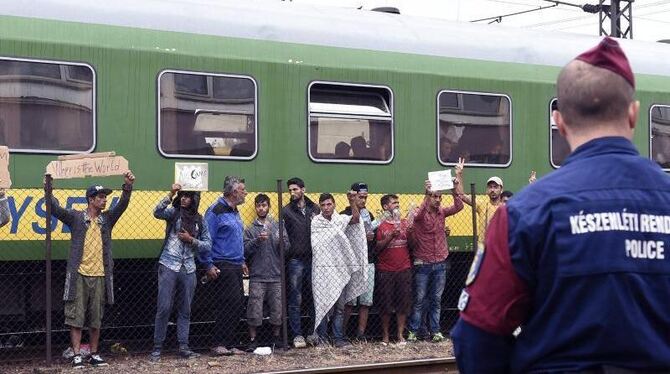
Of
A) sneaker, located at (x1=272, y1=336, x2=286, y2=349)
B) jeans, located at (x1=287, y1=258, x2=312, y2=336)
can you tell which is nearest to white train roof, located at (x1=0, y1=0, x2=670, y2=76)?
jeans, located at (x1=287, y1=258, x2=312, y2=336)

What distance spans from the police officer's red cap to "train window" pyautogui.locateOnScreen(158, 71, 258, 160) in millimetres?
9138

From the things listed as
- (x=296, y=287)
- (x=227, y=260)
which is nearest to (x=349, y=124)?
(x=296, y=287)

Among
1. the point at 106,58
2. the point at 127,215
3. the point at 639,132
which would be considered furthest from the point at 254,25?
the point at 639,132

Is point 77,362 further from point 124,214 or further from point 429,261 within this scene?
point 429,261

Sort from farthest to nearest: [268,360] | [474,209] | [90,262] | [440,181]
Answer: [474,209] → [440,181] → [268,360] → [90,262]

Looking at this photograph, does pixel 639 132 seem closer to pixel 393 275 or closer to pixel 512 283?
pixel 393 275

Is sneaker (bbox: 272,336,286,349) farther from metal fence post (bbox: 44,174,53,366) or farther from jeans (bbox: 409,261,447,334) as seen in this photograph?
metal fence post (bbox: 44,174,53,366)

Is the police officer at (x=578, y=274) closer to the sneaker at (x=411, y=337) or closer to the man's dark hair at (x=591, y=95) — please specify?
the man's dark hair at (x=591, y=95)

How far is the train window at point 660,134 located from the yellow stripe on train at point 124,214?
4413mm

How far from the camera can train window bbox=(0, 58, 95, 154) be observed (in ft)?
35.0

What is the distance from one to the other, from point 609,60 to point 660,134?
12912 millimetres

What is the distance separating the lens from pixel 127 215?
11273 mm

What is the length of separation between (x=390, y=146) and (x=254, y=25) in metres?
2.08

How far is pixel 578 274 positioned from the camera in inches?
97.8
